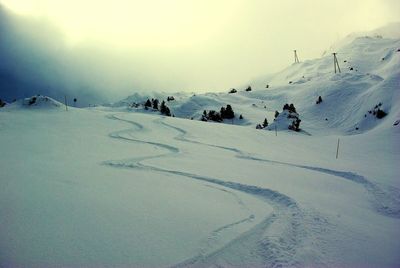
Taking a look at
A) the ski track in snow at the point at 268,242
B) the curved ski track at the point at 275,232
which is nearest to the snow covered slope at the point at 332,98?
the curved ski track at the point at 275,232

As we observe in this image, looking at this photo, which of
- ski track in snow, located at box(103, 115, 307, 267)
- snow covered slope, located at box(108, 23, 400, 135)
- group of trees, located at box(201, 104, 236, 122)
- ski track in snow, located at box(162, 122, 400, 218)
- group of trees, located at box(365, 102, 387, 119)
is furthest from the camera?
group of trees, located at box(201, 104, 236, 122)

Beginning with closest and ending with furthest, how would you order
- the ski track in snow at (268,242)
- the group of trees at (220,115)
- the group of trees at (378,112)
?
the ski track in snow at (268,242)
the group of trees at (378,112)
the group of trees at (220,115)

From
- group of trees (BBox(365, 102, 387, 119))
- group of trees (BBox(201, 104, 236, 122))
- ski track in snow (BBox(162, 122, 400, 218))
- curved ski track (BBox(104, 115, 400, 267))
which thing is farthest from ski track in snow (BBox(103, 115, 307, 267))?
group of trees (BBox(201, 104, 236, 122))

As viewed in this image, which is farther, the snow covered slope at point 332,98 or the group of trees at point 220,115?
the group of trees at point 220,115

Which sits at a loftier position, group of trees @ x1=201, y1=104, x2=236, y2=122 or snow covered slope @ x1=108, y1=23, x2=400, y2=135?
snow covered slope @ x1=108, y1=23, x2=400, y2=135

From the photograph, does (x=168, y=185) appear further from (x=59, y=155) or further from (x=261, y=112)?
(x=261, y=112)

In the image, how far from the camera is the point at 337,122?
38.5m

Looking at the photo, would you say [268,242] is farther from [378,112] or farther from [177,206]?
[378,112]

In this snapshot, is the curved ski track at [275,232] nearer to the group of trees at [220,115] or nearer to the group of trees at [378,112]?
the group of trees at [378,112]

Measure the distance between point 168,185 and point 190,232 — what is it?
274cm

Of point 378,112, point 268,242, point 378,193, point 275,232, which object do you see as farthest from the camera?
point 378,112

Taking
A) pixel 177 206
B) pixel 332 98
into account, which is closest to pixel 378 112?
pixel 332 98

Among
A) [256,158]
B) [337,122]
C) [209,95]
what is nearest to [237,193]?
[256,158]

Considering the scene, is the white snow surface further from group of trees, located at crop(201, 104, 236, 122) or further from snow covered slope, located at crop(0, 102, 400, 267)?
group of trees, located at crop(201, 104, 236, 122)
